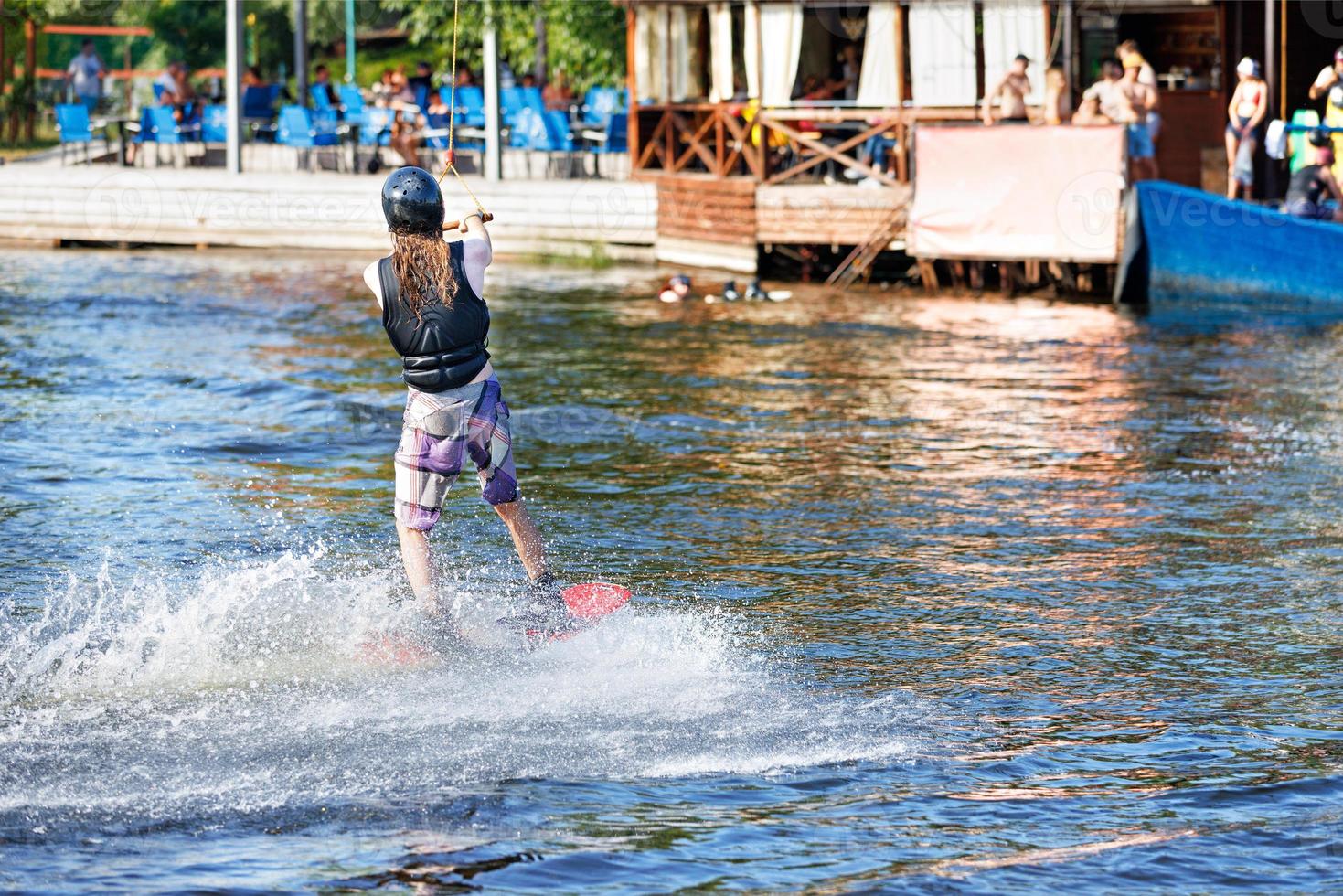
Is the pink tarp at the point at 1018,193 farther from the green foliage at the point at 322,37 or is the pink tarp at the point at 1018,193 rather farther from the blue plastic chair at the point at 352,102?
the blue plastic chair at the point at 352,102

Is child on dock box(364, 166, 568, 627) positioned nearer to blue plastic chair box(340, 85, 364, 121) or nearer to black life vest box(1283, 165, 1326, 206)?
black life vest box(1283, 165, 1326, 206)

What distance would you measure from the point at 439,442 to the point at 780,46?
16467 millimetres

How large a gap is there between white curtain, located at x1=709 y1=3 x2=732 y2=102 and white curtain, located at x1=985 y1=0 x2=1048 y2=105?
3.51 metres

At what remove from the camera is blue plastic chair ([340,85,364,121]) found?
28.7 m

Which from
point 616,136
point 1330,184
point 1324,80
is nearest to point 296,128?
point 616,136

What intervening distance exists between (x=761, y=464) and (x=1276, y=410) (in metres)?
3.89

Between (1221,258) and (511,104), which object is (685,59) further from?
(1221,258)

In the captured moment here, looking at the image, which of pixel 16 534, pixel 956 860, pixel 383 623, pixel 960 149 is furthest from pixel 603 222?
pixel 956 860

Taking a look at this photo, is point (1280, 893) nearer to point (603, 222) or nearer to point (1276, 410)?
point (1276, 410)

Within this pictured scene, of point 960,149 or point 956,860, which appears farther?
point 960,149

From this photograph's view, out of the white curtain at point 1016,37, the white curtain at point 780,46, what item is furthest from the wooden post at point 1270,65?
the white curtain at point 780,46

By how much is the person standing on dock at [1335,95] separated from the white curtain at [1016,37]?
11.9 ft

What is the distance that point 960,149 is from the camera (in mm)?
20266

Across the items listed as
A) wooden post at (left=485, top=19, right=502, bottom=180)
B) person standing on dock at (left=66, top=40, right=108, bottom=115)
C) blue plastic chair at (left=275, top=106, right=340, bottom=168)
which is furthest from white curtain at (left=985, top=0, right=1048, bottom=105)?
person standing on dock at (left=66, top=40, right=108, bottom=115)
